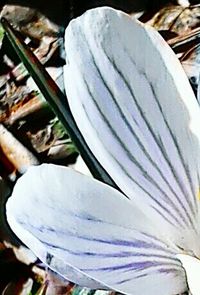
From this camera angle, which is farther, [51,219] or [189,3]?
[189,3]

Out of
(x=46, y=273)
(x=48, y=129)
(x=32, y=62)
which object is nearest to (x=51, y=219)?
(x=32, y=62)

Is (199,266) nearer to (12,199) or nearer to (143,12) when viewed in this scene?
(12,199)
